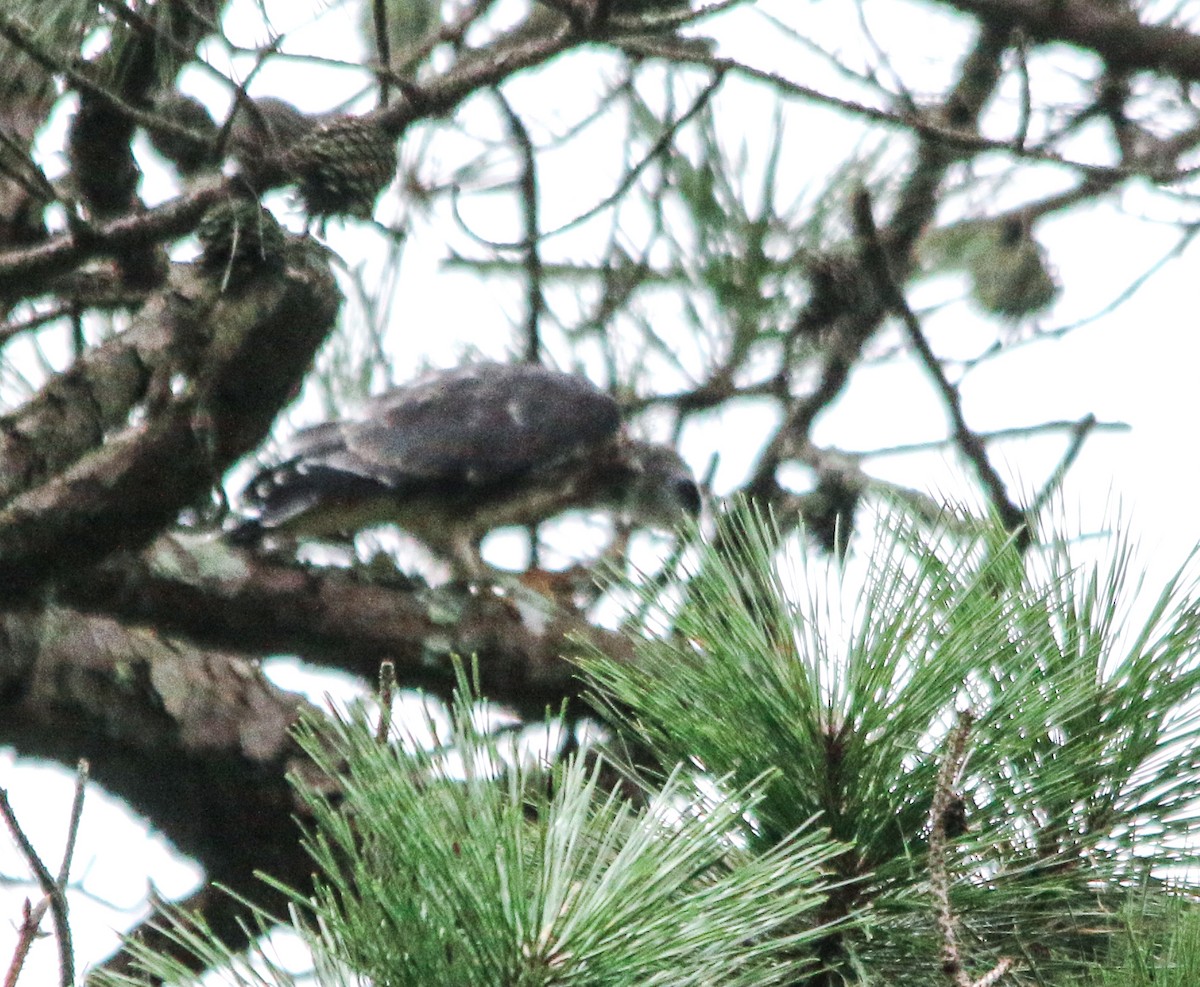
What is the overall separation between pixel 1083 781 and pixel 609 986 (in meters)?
0.57

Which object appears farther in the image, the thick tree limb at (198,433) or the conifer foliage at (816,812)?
the thick tree limb at (198,433)

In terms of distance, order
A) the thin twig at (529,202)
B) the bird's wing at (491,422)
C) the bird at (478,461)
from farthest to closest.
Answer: the bird's wing at (491,422), the bird at (478,461), the thin twig at (529,202)

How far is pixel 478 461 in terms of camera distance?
446 cm

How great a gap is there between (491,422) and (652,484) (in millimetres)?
594

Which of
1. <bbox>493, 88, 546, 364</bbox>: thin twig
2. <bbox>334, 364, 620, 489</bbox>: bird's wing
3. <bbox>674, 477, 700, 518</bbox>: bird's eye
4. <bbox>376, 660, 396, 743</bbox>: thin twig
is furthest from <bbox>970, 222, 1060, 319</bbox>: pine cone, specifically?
<bbox>376, 660, 396, 743</bbox>: thin twig

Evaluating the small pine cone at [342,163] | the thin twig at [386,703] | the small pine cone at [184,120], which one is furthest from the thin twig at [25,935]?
the small pine cone at [184,120]

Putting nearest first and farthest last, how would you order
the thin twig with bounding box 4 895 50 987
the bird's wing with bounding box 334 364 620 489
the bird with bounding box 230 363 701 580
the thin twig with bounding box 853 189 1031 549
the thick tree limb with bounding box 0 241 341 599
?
1. the thin twig with bounding box 4 895 50 987
2. the thick tree limb with bounding box 0 241 341 599
3. the thin twig with bounding box 853 189 1031 549
4. the bird with bounding box 230 363 701 580
5. the bird's wing with bounding box 334 364 620 489

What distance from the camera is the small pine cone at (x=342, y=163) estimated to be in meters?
2.49

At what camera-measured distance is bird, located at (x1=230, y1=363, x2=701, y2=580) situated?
418cm

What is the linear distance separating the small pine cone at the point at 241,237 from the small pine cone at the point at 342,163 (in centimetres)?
9

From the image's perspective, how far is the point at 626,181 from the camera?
294cm

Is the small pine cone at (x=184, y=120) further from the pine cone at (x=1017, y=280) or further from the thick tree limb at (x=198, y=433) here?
the pine cone at (x=1017, y=280)

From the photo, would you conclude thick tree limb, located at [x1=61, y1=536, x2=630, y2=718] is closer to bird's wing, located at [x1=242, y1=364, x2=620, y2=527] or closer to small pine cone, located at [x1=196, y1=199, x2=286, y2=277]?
small pine cone, located at [x1=196, y1=199, x2=286, y2=277]

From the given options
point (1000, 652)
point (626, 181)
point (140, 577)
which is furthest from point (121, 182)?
point (1000, 652)
